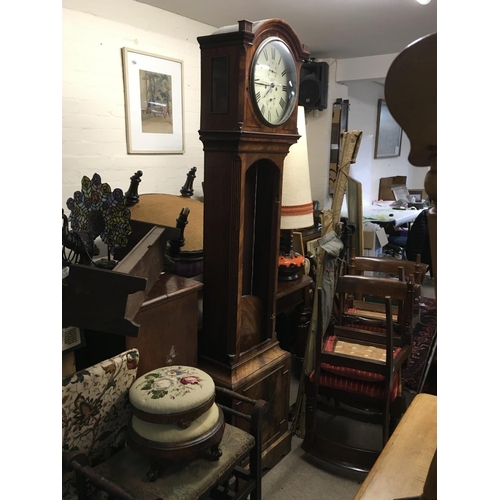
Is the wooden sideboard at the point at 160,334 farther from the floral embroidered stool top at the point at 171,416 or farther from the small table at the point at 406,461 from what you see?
the small table at the point at 406,461

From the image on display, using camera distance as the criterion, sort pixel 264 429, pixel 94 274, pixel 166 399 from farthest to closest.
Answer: pixel 264 429 → pixel 166 399 → pixel 94 274

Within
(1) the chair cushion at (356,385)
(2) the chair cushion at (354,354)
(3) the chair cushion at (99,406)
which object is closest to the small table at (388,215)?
(2) the chair cushion at (354,354)

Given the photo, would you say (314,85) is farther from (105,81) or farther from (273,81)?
(273,81)

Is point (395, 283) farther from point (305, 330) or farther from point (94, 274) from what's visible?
point (94, 274)

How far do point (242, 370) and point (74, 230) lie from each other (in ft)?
3.08

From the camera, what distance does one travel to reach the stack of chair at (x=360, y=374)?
210 cm

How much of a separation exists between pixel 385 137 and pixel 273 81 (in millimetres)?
4932

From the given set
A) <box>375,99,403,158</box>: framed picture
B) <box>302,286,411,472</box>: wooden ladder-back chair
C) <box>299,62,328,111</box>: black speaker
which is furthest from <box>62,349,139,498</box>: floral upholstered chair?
<box>375,99,403,158</box>: framed picture

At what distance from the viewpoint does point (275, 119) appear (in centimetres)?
184

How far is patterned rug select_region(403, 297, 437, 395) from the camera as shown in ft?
9.55

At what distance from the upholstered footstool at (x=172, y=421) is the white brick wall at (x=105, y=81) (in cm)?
140

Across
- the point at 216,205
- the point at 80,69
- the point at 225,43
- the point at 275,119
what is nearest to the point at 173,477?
the point at 216,205

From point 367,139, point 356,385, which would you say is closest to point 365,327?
point 356,385

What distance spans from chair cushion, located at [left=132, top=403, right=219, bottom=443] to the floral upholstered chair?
98 mm
